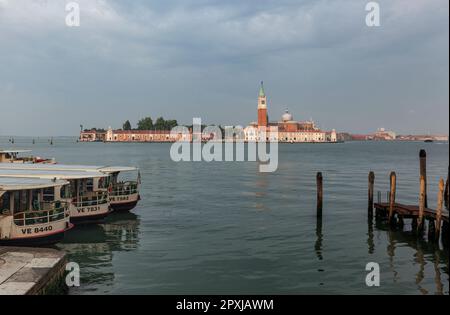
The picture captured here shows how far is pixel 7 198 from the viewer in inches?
797

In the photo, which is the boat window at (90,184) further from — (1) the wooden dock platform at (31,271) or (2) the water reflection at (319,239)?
(2) the water reflection at (319,239)

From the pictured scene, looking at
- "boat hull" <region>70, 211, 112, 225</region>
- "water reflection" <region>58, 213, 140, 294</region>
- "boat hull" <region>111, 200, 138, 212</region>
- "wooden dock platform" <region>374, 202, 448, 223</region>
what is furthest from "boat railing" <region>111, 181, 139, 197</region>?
"wooden dock platform" <region>374, 202, 448, 223</region>

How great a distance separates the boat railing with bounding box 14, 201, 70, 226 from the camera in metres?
19.9

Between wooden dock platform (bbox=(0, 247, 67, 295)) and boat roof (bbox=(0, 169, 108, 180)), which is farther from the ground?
boat roof (bbox=(0, 169, 108, 180))

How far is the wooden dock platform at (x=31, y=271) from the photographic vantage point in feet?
42.4

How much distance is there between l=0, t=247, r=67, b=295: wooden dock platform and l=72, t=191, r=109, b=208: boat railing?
8919 mm

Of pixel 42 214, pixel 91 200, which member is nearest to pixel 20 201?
pixel 42 214

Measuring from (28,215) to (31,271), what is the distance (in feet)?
21.6

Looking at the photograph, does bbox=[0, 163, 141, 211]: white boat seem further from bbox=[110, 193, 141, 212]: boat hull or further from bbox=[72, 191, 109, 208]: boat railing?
bbox=[72, 191, 109, 208]: boat railing

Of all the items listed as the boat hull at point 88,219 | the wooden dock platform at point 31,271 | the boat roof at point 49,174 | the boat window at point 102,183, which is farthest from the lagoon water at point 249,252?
the boat roof at point 49,174

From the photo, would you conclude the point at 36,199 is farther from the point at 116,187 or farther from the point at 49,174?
the point at 116,187
